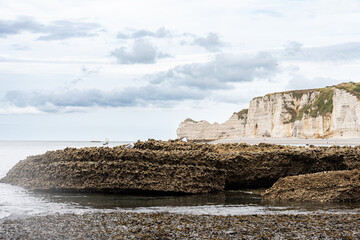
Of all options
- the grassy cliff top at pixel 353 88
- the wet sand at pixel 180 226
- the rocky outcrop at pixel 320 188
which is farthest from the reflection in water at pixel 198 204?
the grassy cliff top at pixel 353 88

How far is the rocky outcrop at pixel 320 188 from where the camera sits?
1096 cm

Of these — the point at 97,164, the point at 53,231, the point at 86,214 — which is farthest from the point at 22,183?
the point at 53,231

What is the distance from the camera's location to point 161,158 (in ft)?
40.7

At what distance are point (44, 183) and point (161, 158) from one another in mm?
3984

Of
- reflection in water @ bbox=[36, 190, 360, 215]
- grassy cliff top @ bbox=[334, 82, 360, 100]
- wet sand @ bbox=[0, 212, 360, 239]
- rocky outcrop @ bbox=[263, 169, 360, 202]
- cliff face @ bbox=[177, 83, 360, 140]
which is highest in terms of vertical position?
grassy cliff top @ bbox=[334, 82, 360, 100]

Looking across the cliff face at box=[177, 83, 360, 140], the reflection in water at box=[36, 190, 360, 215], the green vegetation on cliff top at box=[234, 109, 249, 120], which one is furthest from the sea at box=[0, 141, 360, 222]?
the green vegetation on cliff top at box=[234, 109, 249, 120]

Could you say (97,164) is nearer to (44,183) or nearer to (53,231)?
(44,183)

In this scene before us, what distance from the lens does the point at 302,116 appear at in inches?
3541

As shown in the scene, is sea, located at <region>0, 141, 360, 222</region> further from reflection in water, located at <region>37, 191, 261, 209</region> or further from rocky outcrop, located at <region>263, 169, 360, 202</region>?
rocky outcrop, located at <region>263, 169, 360, 202</region>

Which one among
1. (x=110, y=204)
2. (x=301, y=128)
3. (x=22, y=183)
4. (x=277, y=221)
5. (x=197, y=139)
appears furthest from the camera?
(x=197, y=139)

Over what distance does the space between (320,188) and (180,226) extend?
5.55m

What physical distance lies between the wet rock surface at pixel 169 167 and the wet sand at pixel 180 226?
335cm

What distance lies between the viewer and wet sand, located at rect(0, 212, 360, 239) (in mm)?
6910

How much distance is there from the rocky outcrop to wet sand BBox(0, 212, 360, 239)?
2.55 m
